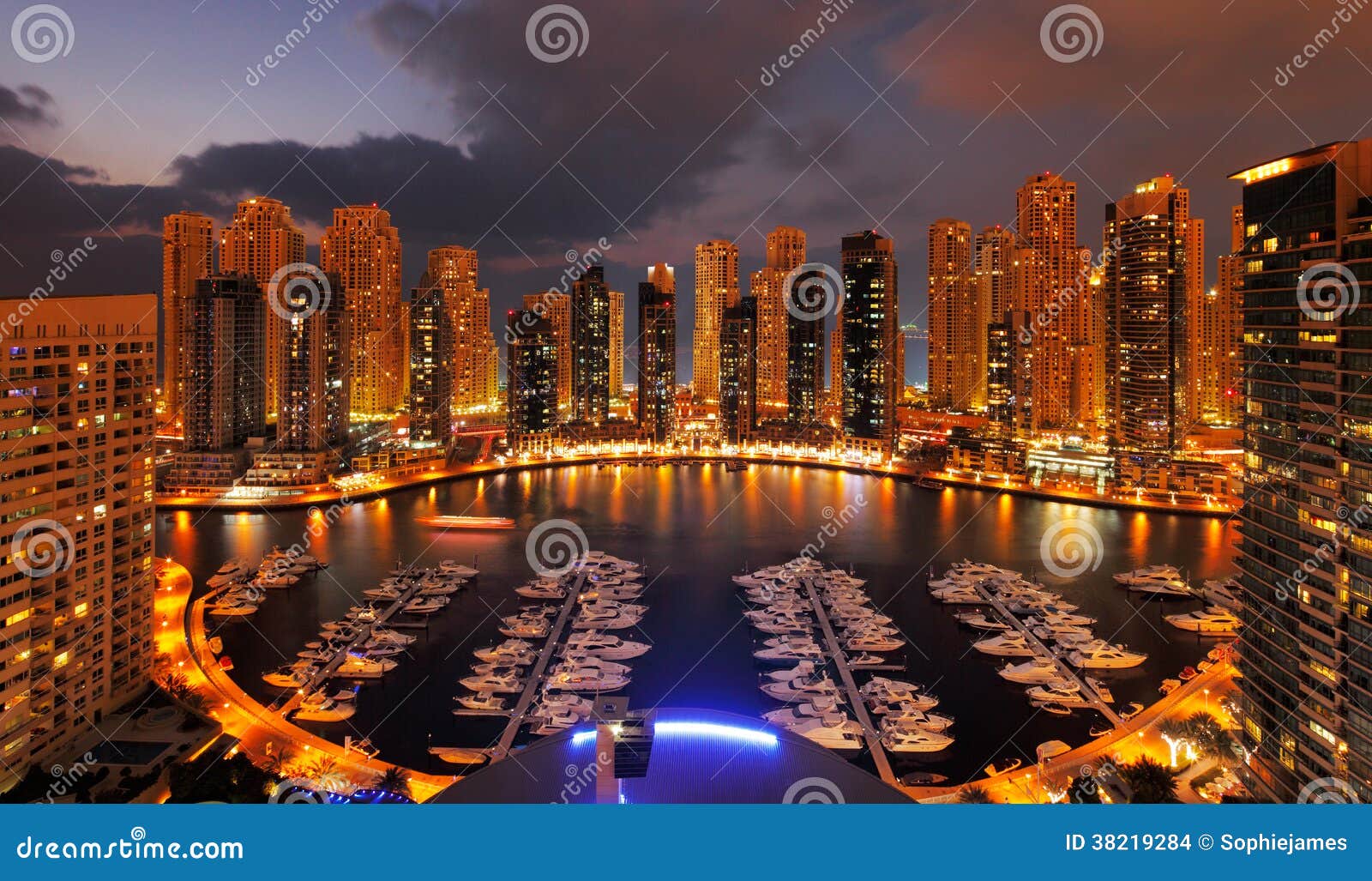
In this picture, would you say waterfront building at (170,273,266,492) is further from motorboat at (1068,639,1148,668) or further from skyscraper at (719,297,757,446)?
motorboat at (1068,639,1148,668)

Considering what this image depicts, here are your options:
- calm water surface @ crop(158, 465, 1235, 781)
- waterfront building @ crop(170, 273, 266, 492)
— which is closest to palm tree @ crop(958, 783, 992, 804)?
calm water surface @ crop(158, 465, 1235, 781)

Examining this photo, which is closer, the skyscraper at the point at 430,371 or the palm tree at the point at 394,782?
the palm tree at the point at 394,782

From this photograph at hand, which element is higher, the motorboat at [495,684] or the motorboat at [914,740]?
the motorboat at [495,684]

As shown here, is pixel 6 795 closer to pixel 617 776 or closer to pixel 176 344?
pixel 617 776

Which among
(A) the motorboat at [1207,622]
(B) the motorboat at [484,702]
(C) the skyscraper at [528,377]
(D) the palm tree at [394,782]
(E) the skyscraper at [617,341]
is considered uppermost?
(E) the skyscraper at [617,341]

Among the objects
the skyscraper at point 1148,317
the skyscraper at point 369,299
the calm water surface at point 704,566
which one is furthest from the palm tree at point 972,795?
the skyscraper at point 369,299

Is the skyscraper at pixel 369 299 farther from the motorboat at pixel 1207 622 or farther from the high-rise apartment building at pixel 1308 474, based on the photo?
the high-rise apartment building at pixel 1308 474

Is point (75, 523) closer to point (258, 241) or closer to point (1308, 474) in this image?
point (1308, 474)
